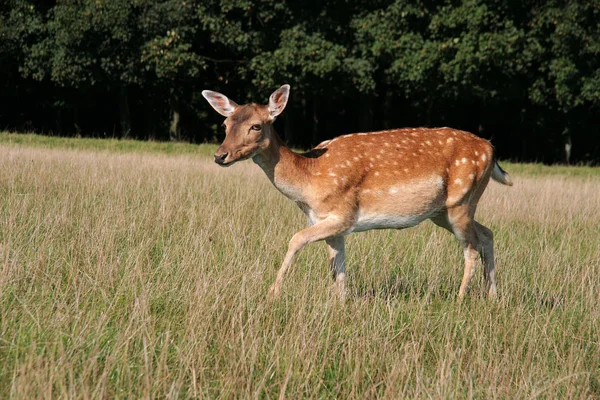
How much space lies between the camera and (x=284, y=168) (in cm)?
482

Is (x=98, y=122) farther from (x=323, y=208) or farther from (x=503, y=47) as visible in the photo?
(x=323, y=208)

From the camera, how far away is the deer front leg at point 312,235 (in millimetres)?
4340

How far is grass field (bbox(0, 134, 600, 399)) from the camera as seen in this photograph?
9.93 feet

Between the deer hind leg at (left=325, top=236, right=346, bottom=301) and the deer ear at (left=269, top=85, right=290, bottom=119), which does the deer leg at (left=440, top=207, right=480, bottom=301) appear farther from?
the deer ear at (left=269, top=85, right=290, bottom=119)

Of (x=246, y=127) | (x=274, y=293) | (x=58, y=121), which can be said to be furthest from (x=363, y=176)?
(x=58, y=121)

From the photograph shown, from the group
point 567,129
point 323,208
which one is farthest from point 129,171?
point 567,129

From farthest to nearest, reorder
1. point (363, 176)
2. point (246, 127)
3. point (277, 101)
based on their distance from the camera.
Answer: point (363, 176) → point (277, 101) → point (246, 127)

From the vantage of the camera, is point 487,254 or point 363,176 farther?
point 487,254

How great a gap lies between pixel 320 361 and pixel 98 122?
111 feet

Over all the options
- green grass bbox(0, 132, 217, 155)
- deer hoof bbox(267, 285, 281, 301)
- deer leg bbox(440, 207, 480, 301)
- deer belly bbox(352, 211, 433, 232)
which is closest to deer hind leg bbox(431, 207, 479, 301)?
deer leg bbox(440, 207, 480, 301)

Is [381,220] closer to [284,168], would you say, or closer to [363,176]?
[363,176]

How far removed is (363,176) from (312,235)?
27.4 inches

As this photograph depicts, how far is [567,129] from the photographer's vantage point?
2706 centimetres

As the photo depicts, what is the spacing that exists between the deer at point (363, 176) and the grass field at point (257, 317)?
0.33 metres
